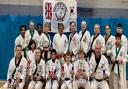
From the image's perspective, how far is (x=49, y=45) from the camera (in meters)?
13.5

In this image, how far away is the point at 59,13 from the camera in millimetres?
14227

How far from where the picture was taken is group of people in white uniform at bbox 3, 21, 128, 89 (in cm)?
1259

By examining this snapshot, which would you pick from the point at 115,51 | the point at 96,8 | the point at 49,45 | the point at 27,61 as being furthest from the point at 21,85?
the point at 96,8

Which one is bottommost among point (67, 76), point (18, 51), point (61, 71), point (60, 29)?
point (67, 76)

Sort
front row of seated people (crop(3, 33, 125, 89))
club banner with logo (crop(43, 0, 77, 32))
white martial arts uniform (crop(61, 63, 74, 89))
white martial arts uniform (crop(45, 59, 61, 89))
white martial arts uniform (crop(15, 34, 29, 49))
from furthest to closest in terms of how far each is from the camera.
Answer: club banner with logo (crop(43, 0, 77, 32)) < white martial arts uniform (crop(15, 34, 29, 49)) < white martial arts uniform (crop(45, 59, 61, 89)) < white martial arts uniform (crop(61, 63, 74, 89)) < front row of seated people (crop(3, 33, 125, 89))

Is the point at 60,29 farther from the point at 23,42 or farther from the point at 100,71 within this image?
the point at 100,71

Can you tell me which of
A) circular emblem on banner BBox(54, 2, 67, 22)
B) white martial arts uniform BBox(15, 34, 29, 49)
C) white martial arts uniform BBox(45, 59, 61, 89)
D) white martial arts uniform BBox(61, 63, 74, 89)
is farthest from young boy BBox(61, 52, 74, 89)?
circular emblem on banner BBox(54, 2, 67, 22)

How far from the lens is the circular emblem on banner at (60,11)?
46.5 ft

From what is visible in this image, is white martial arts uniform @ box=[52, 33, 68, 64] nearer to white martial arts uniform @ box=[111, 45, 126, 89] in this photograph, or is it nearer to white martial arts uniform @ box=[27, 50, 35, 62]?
white martial arts uniform @ box=[27, 50, 35, 62]

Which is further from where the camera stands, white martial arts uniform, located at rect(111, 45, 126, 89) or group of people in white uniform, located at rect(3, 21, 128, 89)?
white martial arts uniform, located at rect(111, 45, 126, 89)

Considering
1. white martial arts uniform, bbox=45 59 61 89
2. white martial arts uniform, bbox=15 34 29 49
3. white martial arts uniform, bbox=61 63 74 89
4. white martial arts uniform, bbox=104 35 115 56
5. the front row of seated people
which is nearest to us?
the front row of seated people

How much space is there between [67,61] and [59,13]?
197 centimetres

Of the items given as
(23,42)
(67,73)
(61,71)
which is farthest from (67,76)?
(23,42)

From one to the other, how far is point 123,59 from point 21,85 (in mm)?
3044
